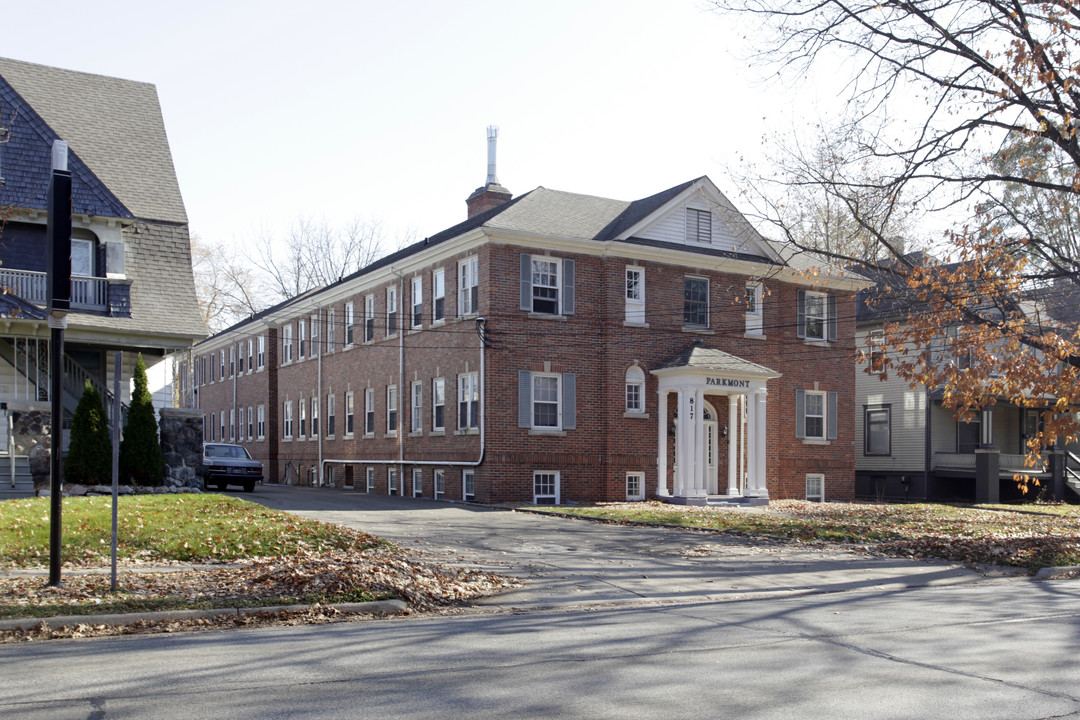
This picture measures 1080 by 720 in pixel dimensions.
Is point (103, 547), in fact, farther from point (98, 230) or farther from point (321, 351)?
point (321, 351)

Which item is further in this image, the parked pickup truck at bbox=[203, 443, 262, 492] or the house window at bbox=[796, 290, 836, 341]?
the house window at bbox=[796, 290, 836, 341]

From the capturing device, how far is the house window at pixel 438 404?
29.6 metres

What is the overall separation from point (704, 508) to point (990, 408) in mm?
17001

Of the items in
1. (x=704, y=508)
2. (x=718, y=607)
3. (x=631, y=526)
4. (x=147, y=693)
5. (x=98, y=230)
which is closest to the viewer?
(x=147, y=693)

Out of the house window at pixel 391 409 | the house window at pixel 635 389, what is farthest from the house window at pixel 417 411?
the house window at pixel 635 389

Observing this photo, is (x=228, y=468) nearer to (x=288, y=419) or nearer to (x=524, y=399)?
(x=524, y=399)

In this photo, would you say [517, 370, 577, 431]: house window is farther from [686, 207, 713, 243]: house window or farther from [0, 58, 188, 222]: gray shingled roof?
[0, 58, 188, 222]: gray shingled roof

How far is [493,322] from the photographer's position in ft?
Answer: 89.0

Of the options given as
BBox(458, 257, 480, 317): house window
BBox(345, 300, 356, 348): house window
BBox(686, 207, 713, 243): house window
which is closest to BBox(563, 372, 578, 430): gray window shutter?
BBox(458, 257, 480, 317): house window

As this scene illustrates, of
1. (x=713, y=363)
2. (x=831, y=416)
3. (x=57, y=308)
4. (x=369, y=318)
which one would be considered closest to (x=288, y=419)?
(x=369, y=318)

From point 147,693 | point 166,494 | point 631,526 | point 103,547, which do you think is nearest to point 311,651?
point 147,693

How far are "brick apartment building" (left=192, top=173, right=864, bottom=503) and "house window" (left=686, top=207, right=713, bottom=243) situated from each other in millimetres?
59

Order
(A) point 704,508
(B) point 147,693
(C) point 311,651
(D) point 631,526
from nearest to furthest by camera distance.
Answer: (B) point 147,693
(C) point 311,651
(D) point 631,526
(A) point 704,508

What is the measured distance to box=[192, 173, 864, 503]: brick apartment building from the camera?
2750 centimetres
